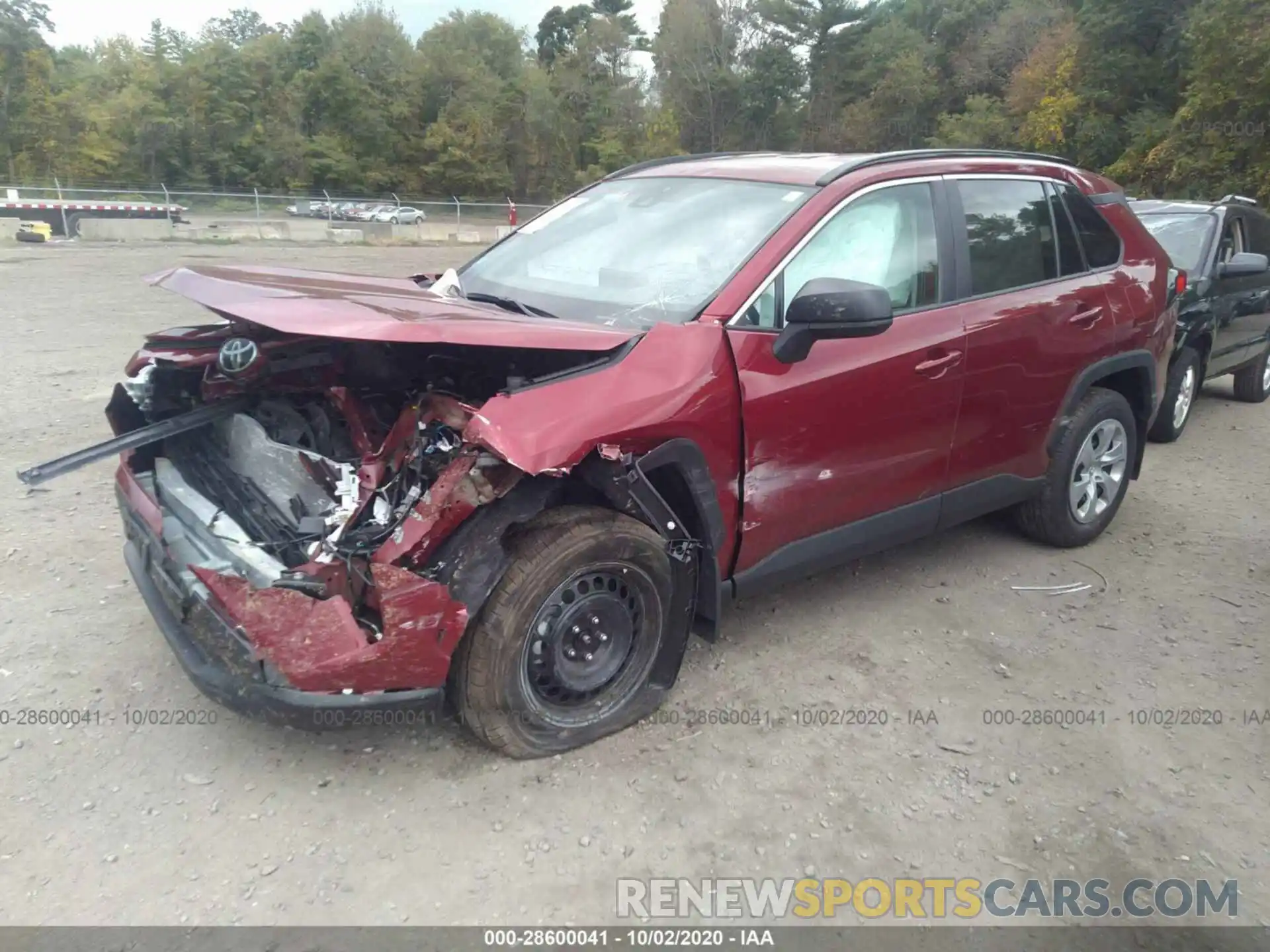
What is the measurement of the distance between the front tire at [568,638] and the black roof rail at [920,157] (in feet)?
5.42

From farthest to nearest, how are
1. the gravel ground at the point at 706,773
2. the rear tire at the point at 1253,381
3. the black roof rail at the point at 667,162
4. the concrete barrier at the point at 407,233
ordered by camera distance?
the concrete barrier at the point at 407,233 < the rear tire at the point at 1253,381 < the black roof rail at the point at 667,162 < the gravel ground at the point at 706,773

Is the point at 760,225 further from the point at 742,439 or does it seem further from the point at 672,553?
the point at 672,553

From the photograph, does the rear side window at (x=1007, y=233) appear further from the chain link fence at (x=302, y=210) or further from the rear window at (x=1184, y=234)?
the chain link fence at (x=302, y=210)

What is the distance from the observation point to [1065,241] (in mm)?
4484

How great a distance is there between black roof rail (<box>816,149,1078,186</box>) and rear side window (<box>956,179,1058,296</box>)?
0.51 ft

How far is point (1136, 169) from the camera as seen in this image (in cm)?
3031

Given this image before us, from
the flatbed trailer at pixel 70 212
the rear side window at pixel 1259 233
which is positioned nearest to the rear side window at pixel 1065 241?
the rear side window at pixel 1259 233

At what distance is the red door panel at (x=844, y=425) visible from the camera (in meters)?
3.26

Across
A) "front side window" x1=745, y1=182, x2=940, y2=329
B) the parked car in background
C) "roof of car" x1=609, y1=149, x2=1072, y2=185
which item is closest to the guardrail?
the parked car in background

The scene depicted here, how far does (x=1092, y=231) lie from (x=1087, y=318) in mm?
523

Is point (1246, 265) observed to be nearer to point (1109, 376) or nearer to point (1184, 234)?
point (1184, 234)

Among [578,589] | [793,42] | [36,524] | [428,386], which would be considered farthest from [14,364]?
[793,42]

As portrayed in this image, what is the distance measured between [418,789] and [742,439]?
5.10ft

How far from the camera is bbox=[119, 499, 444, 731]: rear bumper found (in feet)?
8.69
